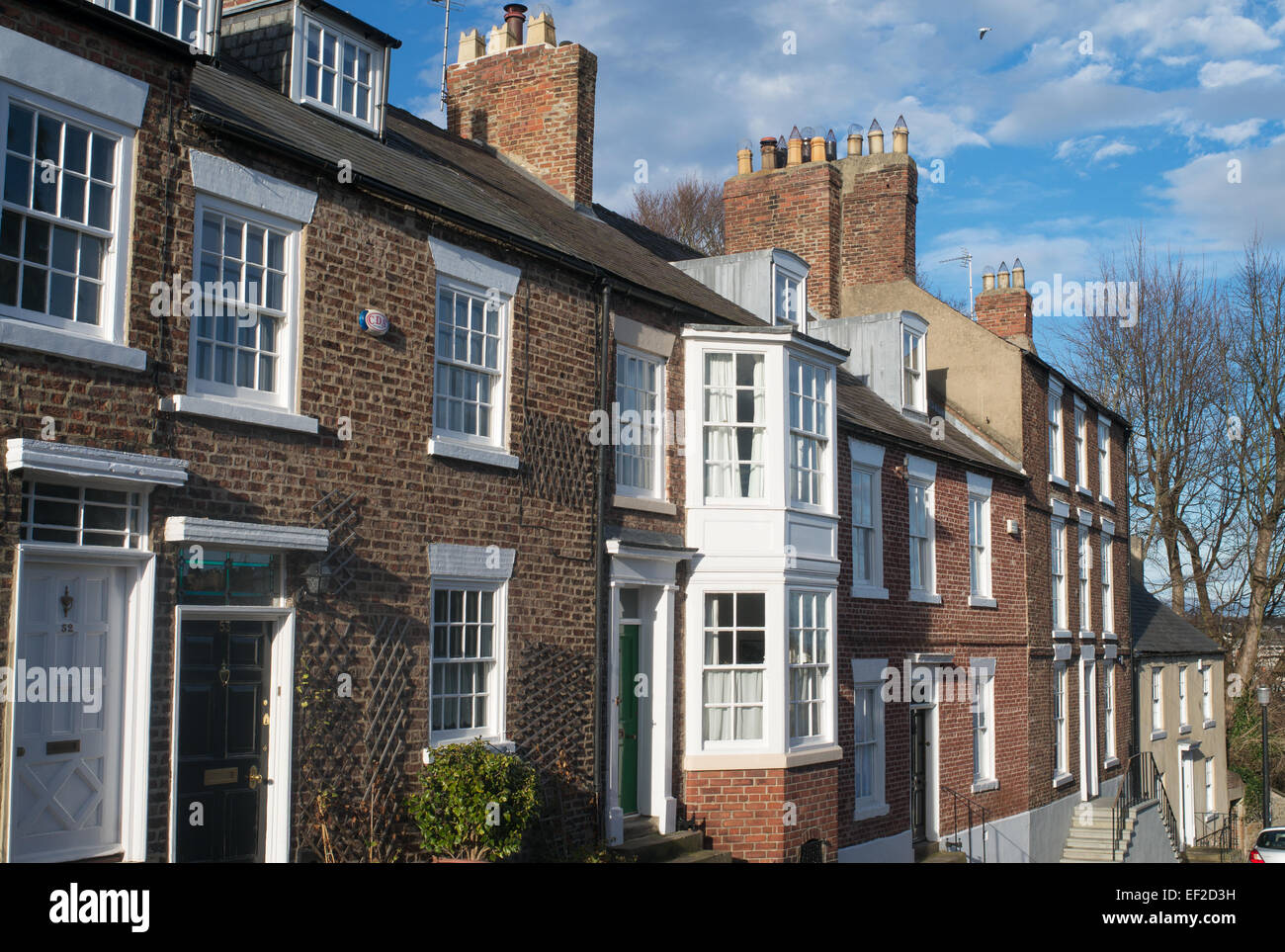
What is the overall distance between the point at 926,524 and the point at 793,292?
4484 millimetres

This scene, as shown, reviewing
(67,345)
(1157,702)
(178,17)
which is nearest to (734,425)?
(178,17)

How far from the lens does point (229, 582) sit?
9.80 metres

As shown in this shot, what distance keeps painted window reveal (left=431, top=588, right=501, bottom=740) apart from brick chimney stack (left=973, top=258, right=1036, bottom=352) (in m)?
19.7

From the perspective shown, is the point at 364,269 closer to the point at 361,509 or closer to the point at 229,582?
the point at 361,509

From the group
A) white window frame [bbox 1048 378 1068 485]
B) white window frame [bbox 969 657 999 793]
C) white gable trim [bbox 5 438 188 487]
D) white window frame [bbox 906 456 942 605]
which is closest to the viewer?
white gable trim [bbox 5 438 188 487]

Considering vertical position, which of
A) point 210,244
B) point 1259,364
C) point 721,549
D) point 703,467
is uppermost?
point 1259,364

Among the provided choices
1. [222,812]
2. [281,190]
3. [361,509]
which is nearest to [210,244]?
[281,190]

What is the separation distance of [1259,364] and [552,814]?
107ft

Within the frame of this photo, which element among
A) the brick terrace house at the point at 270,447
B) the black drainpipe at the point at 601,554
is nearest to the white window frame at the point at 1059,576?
the brick terrace house at the point at 270,447

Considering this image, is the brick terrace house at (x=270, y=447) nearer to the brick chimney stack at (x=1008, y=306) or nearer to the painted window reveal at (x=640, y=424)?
the painted window reveal at (x=640, y=424)

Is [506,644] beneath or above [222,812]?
above

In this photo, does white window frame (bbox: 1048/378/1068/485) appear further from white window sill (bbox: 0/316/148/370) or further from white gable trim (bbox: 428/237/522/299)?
white window sill (bbox: 0/316/148/370)

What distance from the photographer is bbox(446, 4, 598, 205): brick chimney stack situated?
1928 centimetres

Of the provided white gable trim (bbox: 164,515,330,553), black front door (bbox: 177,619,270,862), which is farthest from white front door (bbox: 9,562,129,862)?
black front door (bbox: 177,619,270,862)
